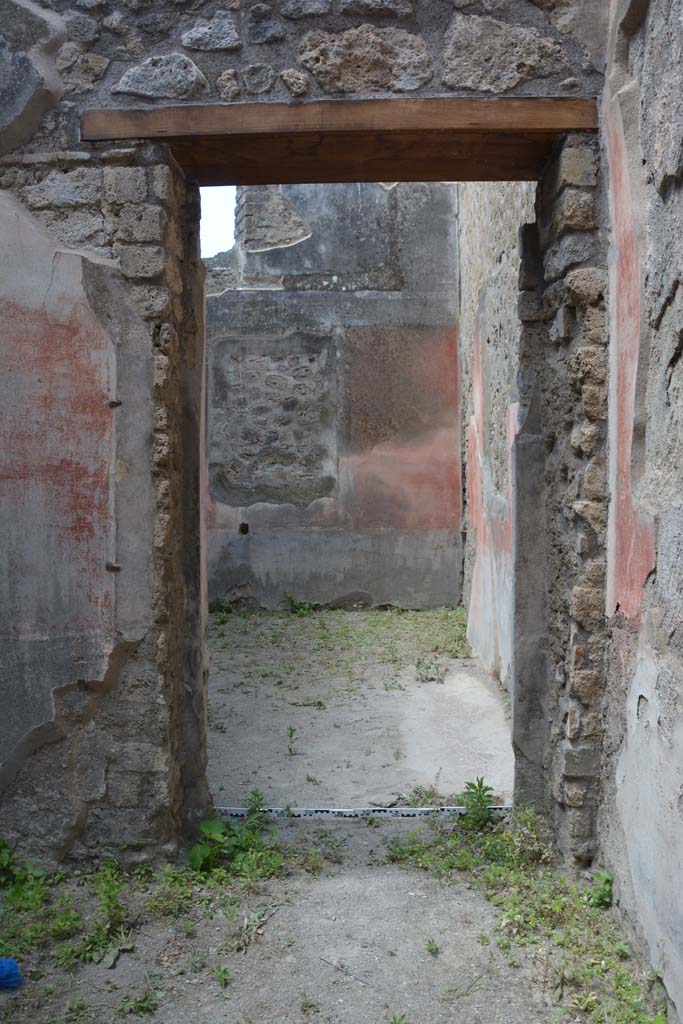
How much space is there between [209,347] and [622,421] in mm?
5644

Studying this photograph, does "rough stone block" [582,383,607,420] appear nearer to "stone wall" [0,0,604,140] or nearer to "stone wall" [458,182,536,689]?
"stone wall" [0,0,604,140]

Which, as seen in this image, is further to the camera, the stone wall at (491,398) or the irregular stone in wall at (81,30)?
the stone wall at (491,398)

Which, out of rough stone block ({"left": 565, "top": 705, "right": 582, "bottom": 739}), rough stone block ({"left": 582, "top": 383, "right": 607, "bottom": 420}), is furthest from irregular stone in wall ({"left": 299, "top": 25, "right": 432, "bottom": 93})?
rough stone block ({"left": 565, "top": 705, "right": 582, "bottom": 739})

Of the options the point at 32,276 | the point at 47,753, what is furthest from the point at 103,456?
the point at 47,753

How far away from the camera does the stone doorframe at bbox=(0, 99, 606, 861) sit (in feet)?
8.70

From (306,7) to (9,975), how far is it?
8.97 ft

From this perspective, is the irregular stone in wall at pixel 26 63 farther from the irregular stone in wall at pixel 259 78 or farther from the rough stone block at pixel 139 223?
the irregular stone in wall at pixel 259 78

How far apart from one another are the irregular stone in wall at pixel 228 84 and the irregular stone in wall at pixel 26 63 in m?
0.48

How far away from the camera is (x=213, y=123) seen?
268 cm

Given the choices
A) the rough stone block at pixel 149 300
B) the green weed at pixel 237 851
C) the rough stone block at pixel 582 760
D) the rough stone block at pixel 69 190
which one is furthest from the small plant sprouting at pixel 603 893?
the rough stone block at pixel 69 190

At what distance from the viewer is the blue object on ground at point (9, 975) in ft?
7.27

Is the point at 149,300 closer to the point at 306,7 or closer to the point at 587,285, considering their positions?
the point at 306,7

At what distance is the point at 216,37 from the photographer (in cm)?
270

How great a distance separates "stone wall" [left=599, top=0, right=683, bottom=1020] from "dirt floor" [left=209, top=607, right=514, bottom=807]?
3.61 feet
